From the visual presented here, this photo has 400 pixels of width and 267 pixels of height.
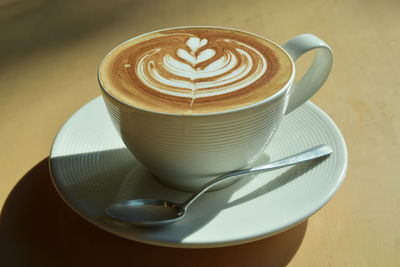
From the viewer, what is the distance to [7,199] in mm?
898

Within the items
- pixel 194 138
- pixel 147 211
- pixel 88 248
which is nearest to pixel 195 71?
pixel 194 138

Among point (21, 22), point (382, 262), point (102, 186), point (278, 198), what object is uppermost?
point (21, 22)

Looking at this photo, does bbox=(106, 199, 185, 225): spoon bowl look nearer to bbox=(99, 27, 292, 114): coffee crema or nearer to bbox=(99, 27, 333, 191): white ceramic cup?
bbox=(99, 27, 333, 191): white ceramic cup

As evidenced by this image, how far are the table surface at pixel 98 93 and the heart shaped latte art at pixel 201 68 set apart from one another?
288 mm

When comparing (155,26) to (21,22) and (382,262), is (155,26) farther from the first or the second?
(382,262)

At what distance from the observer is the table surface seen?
76 centimetres

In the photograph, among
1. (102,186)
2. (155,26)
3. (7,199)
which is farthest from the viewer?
(155,26)

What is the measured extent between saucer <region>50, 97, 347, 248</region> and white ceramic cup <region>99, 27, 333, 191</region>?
0.18 feet

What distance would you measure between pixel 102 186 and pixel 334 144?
0.47 m

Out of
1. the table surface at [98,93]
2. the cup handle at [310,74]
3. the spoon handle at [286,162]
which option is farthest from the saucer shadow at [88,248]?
the cup handle at [310,74]

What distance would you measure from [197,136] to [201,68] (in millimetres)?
187

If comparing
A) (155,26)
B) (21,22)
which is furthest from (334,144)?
(21,22)

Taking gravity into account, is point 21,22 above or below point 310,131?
above

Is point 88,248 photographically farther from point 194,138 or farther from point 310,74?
point 310,74
